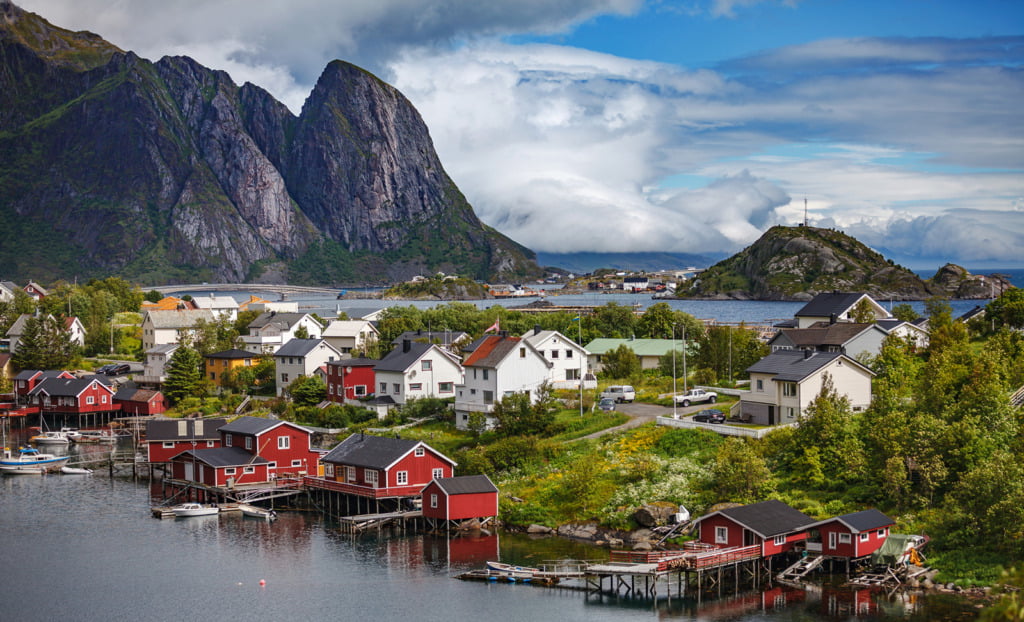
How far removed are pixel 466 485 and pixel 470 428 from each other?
1595cm

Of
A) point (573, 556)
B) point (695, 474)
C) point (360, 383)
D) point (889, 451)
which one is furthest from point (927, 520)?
point (360, 383)

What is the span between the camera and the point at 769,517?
43750 millimetres

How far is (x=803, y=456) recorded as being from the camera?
51250 mm

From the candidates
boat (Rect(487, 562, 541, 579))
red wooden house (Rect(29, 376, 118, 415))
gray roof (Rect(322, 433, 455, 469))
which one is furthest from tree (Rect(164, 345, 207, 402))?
boat (Rect(487, 562, 541, 579))

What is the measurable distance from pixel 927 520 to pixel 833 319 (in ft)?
131

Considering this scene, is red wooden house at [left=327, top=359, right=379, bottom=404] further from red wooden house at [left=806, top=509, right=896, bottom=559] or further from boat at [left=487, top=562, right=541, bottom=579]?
red wooden house at [left=806, top=509, right=896, bottom=559]

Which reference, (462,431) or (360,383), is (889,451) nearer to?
(462,431)

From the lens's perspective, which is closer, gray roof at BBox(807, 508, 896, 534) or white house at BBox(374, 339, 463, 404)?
gray roof at BBox(807, 508, 896, 534)

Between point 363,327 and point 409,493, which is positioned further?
point 363,327

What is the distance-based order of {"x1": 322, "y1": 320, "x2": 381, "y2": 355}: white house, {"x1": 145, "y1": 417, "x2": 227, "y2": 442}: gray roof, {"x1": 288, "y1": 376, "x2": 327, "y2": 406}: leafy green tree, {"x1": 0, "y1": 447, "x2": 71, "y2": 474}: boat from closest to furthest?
{"x1": 145, "y1": 417, "x2": 227, "y2": 442}: gray roof < {"x1": 0, "y1": 447, "x2": 71, "y2": 474}: boat < {"x1": 288, "y1": 376, "x2": 327, "y2": 406}: leafy green tree < {"x1": 322, "y1": 320, "x2": 381, "y2": 355}: white house

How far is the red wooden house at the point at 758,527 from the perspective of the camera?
4269cm

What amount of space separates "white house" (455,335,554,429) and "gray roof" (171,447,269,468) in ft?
50.2

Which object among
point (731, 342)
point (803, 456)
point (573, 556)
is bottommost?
point (573, 556)

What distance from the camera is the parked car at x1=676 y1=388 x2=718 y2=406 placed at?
222 feet
